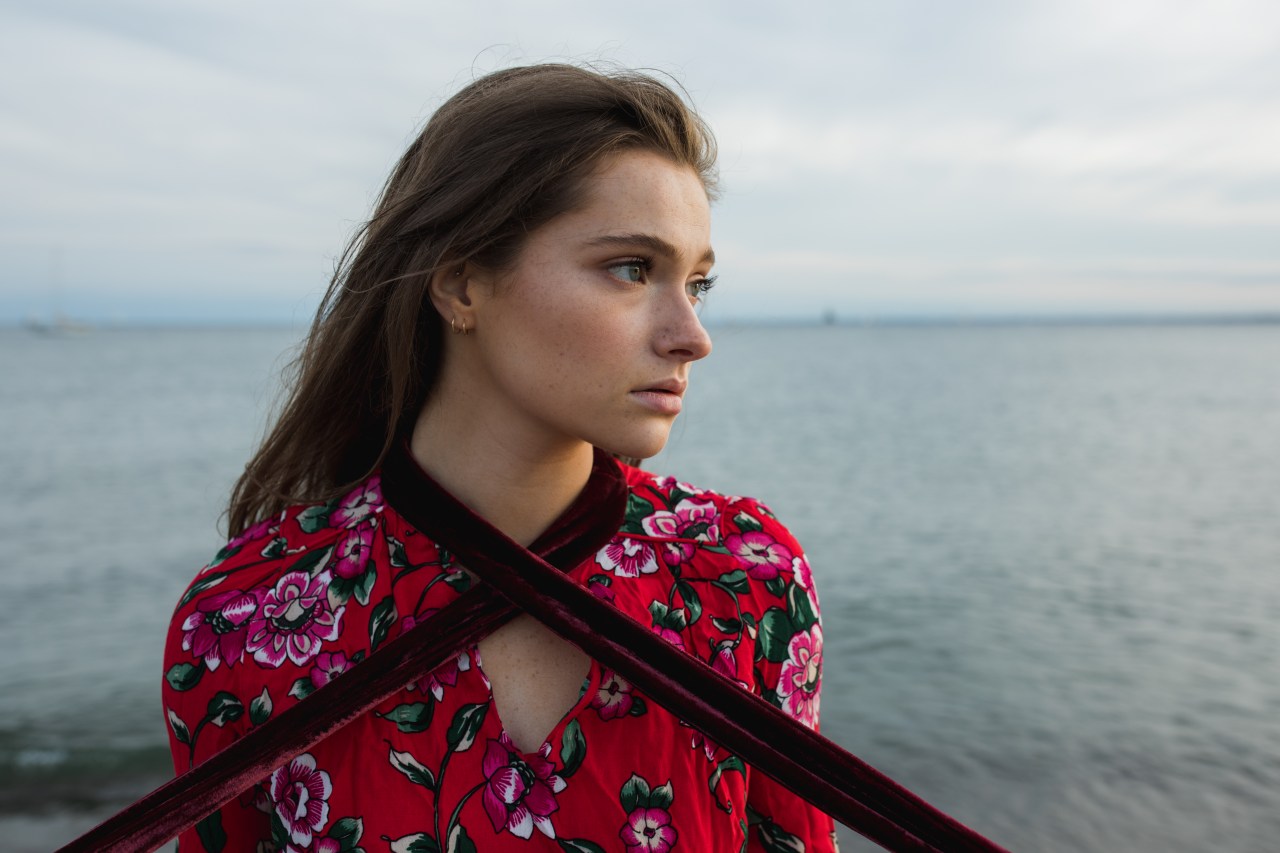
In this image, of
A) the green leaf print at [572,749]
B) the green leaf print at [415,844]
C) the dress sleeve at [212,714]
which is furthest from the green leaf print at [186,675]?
the green leaf print at [572,749]

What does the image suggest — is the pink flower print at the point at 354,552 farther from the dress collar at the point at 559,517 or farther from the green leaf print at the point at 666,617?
the green leaf print at the point at 666,617

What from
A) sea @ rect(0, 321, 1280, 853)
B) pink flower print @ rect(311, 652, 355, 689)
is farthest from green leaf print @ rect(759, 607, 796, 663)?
sea @ rect(0, 321, 1280, 853)

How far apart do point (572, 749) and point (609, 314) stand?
677 mm

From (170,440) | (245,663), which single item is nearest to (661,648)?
(245,663)

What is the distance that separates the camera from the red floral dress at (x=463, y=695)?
154 centimetres

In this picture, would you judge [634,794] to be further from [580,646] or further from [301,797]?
[301,797]

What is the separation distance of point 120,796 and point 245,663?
5081 millimetres

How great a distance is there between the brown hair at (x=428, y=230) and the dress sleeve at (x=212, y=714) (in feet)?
1.15

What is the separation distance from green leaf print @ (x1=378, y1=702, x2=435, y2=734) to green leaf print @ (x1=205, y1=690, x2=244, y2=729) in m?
0.25

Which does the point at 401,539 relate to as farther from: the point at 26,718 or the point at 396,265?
the point at 26,718

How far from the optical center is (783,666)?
179cm

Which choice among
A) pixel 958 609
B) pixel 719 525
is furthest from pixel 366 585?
pixel 958 609

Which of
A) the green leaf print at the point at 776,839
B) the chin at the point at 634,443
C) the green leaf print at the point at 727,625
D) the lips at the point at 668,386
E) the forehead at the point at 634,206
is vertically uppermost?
the forehead at the point at 634,206

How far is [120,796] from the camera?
5828mm
